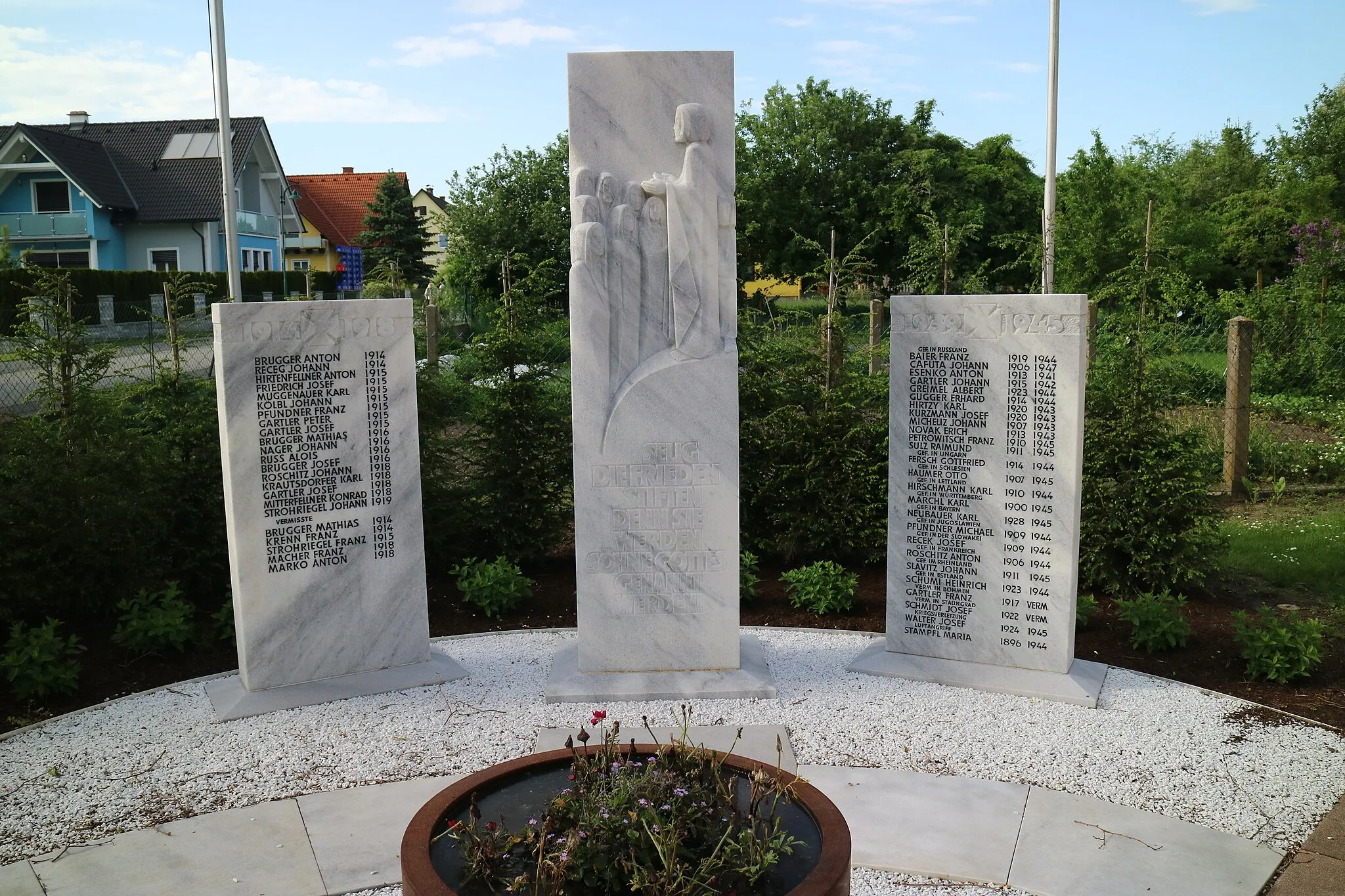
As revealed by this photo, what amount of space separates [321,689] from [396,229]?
3798 cm

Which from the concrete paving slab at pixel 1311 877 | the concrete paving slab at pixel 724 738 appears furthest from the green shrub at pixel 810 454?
the concrete paving slab at pixel 1311 877

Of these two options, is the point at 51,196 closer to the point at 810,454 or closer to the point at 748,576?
the point at 810,454

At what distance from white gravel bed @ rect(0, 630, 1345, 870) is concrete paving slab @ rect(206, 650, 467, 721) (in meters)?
0.07

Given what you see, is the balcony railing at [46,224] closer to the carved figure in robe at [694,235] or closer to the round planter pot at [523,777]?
the carved figure in robe at [694,235]

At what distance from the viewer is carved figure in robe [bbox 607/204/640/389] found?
562 centimetres

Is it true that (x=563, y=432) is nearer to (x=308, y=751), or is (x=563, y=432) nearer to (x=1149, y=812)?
(x=308, y=751)

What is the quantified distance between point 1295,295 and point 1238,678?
1203 cm

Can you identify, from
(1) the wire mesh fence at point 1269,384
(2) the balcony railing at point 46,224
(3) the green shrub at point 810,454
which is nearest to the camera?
(1) the wire mesh fence at point 1269,384

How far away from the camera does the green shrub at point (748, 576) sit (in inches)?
290

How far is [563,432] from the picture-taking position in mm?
8062

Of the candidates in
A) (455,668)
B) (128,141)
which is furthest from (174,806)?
(128,141)

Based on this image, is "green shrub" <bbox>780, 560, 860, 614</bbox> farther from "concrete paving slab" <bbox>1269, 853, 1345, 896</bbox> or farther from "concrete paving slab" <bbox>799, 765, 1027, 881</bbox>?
"concrete paving slab" <bbox>1269, 853, 1345, 896</bbox>

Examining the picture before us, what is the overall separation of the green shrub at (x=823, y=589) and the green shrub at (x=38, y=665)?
451cm

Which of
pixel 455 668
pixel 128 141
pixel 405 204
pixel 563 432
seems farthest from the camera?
pixel 405 204
